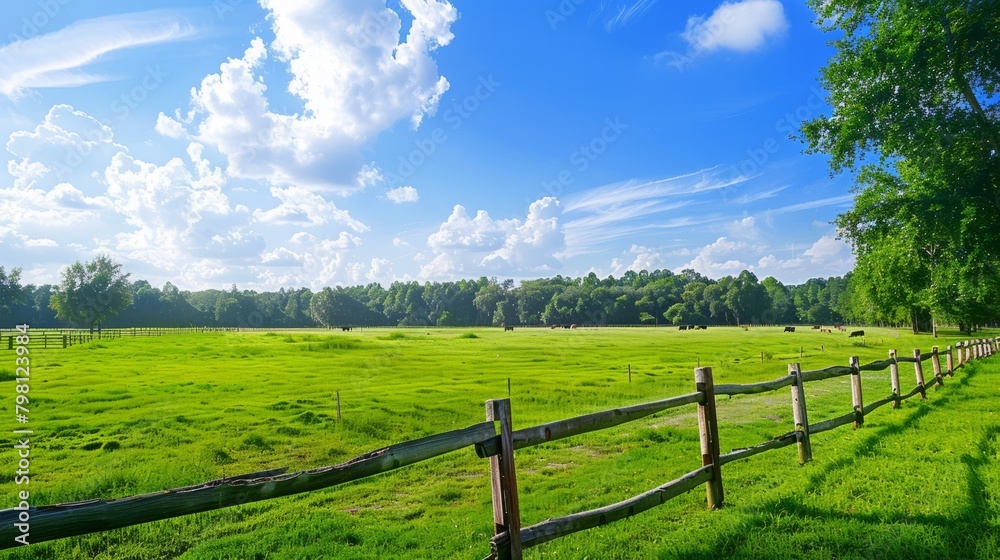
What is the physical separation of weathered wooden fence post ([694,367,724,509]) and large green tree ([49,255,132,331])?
105 meters

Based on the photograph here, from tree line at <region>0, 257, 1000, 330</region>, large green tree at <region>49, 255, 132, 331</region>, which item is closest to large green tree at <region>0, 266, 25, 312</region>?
large green tree at <region>49, 255, 132, 331</region>

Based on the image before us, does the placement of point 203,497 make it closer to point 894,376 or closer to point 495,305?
point 894,376

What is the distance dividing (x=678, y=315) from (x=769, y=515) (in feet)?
494

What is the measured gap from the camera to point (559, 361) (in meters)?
40.8

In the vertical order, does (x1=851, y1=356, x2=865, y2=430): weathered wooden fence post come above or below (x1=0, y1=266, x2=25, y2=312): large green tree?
below

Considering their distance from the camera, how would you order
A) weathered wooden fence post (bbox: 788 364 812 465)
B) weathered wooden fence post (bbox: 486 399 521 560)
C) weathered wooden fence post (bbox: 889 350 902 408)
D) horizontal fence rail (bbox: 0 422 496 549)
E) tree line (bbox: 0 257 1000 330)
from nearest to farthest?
horizontal fence rail (bbox: 0 422 496 549)
weathered wooden fence post (bbox: 486 399 521 560)
weathered wooden fence post (bbox: 788 364 812 465)
weathered wooden fence post (bbox: 889 350 902 408)
tree line (bbox: 0 257 1000 330)

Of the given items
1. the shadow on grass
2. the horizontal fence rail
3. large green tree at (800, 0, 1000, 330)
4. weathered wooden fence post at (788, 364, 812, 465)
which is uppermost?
large green tree at (800, 0, 1000, 330)

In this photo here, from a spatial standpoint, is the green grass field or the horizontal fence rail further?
the green grass field

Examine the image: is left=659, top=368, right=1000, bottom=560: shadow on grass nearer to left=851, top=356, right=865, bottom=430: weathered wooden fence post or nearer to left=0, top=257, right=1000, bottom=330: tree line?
left=851, top=356, right=865, bottom=430: weathered wooden fence post

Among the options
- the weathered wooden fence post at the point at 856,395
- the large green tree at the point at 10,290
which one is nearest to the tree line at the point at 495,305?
the large green tree at the point at 10,290

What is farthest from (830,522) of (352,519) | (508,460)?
(352,519)

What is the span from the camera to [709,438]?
658cm

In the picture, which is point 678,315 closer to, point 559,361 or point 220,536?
point 559,361

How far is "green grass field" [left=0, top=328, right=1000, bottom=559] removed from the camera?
18.4 ft
